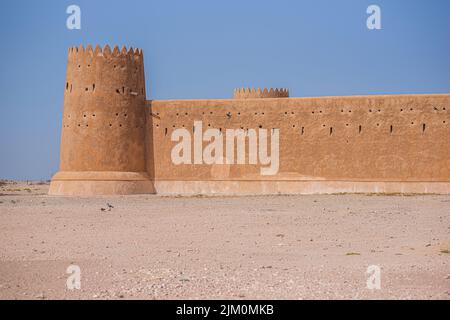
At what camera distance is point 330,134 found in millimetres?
26938

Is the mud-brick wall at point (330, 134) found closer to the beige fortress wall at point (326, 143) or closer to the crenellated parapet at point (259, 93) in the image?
the beige fortress wall at point (326, 143)

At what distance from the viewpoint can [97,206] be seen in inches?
778

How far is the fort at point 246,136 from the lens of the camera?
2611 centimetres

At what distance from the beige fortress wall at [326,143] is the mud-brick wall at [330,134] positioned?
0.04m

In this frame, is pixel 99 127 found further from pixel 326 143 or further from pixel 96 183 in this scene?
pixel 326 143

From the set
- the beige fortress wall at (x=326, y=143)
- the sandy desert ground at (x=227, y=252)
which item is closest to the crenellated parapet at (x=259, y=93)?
the beige fortress wall at (x=326, y=143)

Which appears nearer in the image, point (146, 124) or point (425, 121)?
point (425, 121)

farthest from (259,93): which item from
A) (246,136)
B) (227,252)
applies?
(227,252)

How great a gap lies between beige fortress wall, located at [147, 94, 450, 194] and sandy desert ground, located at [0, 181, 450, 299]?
8135 millimetres

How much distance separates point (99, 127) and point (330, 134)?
907 centimetres

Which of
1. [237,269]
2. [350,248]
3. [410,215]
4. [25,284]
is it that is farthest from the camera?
[410,215]
